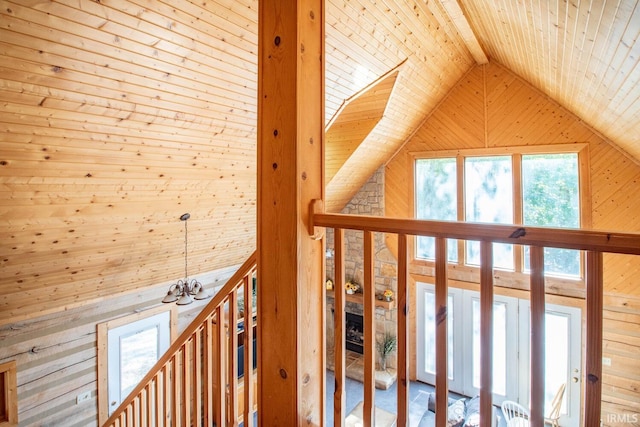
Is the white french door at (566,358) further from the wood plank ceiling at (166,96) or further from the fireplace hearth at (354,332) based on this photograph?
the fireplace hearth at (354,332)

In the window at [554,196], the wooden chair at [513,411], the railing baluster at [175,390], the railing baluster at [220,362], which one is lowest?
the wooden chair at [513,411]

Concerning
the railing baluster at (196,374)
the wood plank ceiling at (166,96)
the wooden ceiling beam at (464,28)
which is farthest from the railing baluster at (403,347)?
the wooden ceiling beam at (464,28)

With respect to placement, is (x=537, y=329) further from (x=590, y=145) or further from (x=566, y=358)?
(x=566, y=358)

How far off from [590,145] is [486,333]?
563 cm

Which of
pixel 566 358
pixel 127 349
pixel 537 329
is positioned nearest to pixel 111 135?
pixel 537 329

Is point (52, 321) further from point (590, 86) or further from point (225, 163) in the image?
point (590, 86)

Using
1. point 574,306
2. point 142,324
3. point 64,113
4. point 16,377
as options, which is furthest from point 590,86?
point 16,377

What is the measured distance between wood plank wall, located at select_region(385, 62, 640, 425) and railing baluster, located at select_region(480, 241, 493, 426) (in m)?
5.36

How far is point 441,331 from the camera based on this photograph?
1.11 meters

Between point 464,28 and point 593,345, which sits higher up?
point 464,28

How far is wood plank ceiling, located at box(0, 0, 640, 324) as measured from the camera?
2211 millimetres

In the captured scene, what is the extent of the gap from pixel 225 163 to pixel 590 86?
386 cm

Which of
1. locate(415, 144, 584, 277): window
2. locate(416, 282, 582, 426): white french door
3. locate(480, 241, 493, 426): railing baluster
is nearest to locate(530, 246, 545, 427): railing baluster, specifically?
locate(480, 241, 493, 426): railing baluster

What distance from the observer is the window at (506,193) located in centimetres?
544
